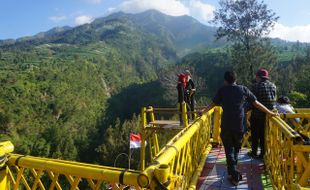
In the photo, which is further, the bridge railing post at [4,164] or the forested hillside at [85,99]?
the forested hillside at [85,99]

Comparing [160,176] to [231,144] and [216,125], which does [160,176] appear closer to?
[231,144]

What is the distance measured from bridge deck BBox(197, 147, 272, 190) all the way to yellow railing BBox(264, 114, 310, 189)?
0.88 ft

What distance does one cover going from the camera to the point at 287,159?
15.8 ft

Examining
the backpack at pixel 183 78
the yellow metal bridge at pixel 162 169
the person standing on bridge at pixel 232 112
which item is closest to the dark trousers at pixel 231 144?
the person standing on bridge at pixel 232 112

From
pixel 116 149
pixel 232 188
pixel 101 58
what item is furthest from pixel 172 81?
pixel 101 58

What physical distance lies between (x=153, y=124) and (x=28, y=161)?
8.10 metres

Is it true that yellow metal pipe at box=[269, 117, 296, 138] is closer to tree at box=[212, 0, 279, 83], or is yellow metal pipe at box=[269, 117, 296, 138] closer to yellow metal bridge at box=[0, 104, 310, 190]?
yellow metal bridge at box=[0, 104, 310, 190]

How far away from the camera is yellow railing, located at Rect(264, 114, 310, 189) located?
4273mm

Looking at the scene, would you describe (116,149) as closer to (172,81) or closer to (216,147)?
(172,81)

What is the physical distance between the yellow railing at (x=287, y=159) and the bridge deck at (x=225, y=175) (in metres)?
0.27

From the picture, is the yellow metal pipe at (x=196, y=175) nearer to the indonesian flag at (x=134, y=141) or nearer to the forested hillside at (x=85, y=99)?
the indonesian flag at (x=134, y=141)

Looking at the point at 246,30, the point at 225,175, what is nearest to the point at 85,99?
the point at 246,30

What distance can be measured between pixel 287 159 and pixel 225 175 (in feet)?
6.90

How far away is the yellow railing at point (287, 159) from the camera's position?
4273 mm
